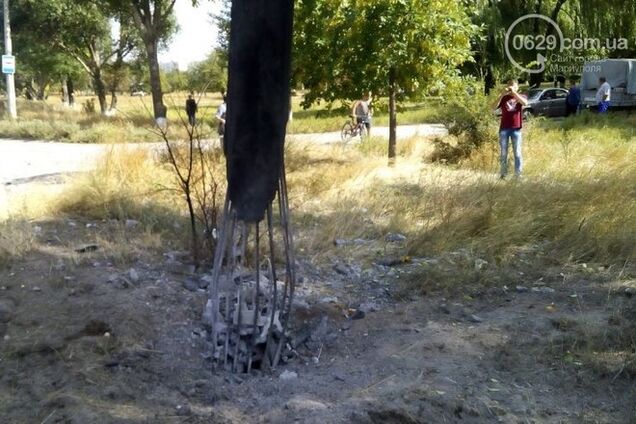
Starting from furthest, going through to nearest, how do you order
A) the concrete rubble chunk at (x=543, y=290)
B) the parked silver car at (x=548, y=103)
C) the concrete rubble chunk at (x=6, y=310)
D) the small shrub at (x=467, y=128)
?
the parked silver car at (x=548, y=103) → the small shrub at (x=467, y=128) → the concrete rubble chunk at (x=543, y=290) → the concrete rubble chunk at (x=6, y=310)

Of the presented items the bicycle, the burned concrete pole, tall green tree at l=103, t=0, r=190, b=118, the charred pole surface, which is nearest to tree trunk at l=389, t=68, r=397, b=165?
the bicycle

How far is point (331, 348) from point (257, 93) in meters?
1.88

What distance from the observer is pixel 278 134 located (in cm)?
394

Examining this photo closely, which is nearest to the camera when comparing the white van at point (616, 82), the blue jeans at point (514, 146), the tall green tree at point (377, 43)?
the blue jeans at point (514, 146)

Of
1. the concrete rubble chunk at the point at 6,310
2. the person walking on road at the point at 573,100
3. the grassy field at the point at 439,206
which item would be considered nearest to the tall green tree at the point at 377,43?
the grassy field at the point at 439,206

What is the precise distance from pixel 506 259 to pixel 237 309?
308 centimetres

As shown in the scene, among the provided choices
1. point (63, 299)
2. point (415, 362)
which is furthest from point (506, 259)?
point (63, 299)

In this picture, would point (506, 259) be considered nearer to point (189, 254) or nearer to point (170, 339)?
point (189, 254)

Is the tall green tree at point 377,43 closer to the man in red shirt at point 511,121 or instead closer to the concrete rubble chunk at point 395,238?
the man in red shirt at point 511,121

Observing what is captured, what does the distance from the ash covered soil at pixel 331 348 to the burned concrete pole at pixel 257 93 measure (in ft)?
4.05

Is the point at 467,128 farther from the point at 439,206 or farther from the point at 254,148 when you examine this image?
the point at 254,148

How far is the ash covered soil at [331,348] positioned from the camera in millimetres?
3777

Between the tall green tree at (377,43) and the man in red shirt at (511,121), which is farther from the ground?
the tall green tree at (377,43)

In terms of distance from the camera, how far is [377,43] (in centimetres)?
1160
